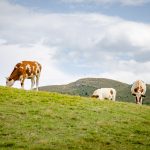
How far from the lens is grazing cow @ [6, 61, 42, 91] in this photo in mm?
38219

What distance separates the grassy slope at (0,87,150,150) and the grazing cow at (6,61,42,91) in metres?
7.65

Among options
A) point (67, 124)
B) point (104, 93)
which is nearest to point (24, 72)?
point (104, 93)

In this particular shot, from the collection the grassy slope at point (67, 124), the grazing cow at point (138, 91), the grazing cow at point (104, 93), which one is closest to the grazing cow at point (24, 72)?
the grazing cow at point (104, 93)

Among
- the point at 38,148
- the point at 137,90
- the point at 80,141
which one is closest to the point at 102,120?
the point at 80,141

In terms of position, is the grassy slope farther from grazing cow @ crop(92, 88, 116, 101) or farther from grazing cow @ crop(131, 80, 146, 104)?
grazing cow @ crop(131, 80, 146, 104)

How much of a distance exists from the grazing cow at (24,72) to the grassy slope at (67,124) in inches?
301

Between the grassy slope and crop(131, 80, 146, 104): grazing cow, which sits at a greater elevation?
crop(131, 80, 146, 104): grazing cow

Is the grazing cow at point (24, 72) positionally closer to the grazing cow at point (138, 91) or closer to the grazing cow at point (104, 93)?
the grazing cow at point (104, 93)

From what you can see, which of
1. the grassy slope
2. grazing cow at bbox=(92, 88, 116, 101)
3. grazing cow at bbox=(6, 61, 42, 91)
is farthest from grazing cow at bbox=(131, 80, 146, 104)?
the grassy slope

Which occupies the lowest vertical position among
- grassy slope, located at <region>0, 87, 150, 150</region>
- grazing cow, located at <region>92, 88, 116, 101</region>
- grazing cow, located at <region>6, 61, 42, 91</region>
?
grassy slope, located at <region>0, 87, 150, 150</region>

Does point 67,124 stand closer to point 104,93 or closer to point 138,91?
point 104,93

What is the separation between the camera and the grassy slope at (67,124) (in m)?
17.4

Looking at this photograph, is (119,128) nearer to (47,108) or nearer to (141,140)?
(141,140)

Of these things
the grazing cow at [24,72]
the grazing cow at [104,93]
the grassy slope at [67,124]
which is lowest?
the grassy slope at [67,124]
